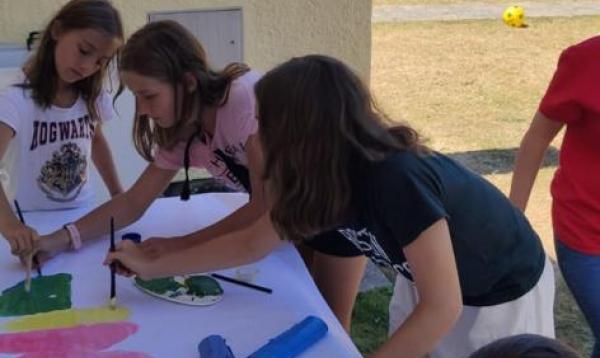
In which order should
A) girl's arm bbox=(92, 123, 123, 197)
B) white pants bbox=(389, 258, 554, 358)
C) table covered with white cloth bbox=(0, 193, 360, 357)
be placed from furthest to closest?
girl's arm bbox=(92, 123, 123, 197) → white pants bbox=(389, 258, 554, 358) → table covered with white cloth bbox=(0, 193, 360, 357)

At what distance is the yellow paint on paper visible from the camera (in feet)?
5.56

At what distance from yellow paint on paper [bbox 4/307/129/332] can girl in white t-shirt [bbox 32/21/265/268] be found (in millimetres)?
207

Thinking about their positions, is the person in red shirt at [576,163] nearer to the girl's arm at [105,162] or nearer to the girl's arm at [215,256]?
the girl's arm at [215,256]

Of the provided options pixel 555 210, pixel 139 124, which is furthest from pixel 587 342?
pixel 139 124

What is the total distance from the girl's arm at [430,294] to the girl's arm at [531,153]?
69 centimetres

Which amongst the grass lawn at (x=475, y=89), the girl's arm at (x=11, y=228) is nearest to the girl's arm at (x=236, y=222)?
the girl's arm at (x=11, y=228)

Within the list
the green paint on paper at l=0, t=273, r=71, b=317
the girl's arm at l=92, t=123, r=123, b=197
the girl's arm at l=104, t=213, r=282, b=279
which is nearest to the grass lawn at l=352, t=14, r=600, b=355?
the girl's arm at l=92, t=123, r=123, b=197

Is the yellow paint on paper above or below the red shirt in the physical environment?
below

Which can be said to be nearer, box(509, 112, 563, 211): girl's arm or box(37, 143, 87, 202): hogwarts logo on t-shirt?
box(509, 112, 563, 211): girl's arm

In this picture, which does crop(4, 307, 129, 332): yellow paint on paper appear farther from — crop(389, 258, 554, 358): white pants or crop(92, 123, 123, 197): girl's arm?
crop(92, 123, 123, 197): girl's arm

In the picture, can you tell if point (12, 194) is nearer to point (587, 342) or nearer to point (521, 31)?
point (587, 342)

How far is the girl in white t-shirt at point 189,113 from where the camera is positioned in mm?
1890

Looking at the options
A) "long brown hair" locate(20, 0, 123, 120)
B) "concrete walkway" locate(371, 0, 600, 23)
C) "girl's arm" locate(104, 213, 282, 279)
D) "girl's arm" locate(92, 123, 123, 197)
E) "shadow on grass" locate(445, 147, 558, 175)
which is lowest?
"concrete walkway" locate(371, 0, 600, 23)

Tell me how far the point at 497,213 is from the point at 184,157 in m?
0.77
